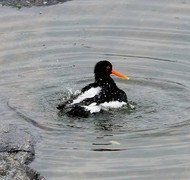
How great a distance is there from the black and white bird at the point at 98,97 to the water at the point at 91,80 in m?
0.16

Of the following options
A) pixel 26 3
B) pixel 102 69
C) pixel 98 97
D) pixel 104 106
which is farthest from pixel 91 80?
pixel 26 3

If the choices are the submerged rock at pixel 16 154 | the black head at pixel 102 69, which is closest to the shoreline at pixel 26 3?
the black head at pixel 102 69

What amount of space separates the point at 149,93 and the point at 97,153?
109 inches

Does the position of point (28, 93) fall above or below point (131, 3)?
below

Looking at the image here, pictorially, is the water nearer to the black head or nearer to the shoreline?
the shoreline

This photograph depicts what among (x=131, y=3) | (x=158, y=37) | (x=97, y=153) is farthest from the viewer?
(x=131, y=3)

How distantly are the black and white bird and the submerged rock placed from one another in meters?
1.49

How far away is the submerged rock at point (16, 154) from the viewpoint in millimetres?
7930

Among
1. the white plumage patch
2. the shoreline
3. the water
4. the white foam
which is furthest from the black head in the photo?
the shoreline

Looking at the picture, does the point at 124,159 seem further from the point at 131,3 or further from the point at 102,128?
the point at 131,3

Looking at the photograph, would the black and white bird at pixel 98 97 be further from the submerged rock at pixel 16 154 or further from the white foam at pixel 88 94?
the submerged rock at pixel 16 154

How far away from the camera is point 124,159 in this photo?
9.59 meters

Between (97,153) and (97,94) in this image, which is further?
(97,94)

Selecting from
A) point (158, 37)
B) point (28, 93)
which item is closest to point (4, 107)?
point (28, 93)
